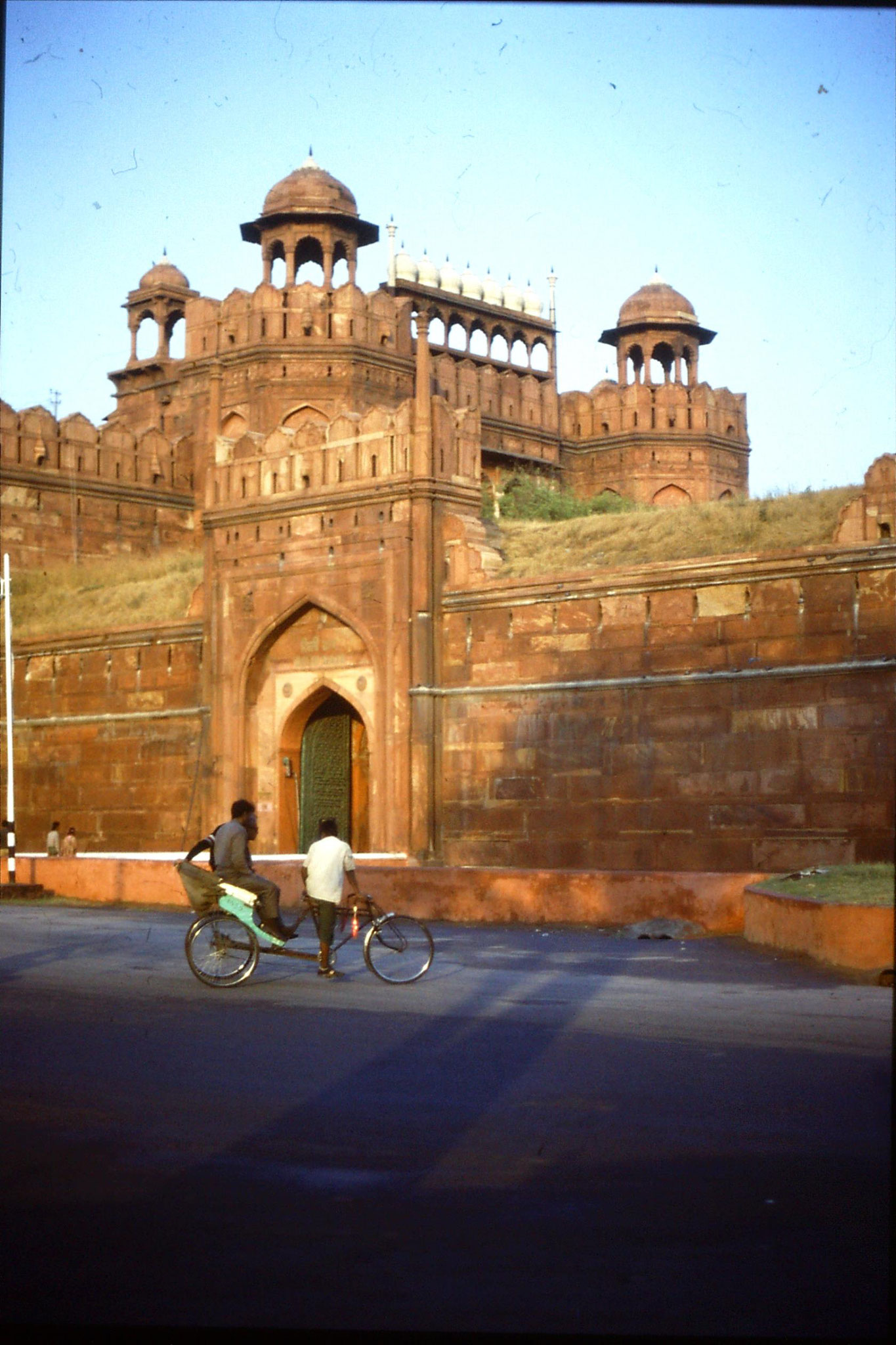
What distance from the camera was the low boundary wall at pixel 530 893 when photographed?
14305 millimetres

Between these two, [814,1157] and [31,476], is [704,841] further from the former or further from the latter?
[31,476]

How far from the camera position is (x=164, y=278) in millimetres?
40406

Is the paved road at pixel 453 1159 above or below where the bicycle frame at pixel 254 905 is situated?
below

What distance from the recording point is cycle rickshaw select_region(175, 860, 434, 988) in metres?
10.7

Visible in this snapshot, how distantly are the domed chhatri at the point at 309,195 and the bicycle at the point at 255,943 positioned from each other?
2368 centimetres

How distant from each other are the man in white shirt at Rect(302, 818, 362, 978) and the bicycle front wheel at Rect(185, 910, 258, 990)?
20.8 inches

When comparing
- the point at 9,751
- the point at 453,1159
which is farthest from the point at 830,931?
the point at 9,751

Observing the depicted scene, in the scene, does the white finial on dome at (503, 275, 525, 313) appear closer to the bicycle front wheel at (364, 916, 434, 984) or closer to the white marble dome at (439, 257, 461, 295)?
the white marble dome at (439, 257, 461, 295)

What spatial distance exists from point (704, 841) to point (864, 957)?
303 inches

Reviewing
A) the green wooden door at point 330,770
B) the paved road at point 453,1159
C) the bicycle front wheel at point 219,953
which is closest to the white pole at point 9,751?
the green wooden door at point 330,770

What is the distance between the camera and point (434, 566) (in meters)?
21.3

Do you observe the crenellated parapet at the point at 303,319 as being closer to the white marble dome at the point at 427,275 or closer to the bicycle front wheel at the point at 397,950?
the white marble dome at the point at 427,275

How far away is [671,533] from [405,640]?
3974 millimetres

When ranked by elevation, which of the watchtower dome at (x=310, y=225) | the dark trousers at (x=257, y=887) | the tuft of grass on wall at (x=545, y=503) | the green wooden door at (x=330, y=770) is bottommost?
the dark trousers at (x=257, y=887)
